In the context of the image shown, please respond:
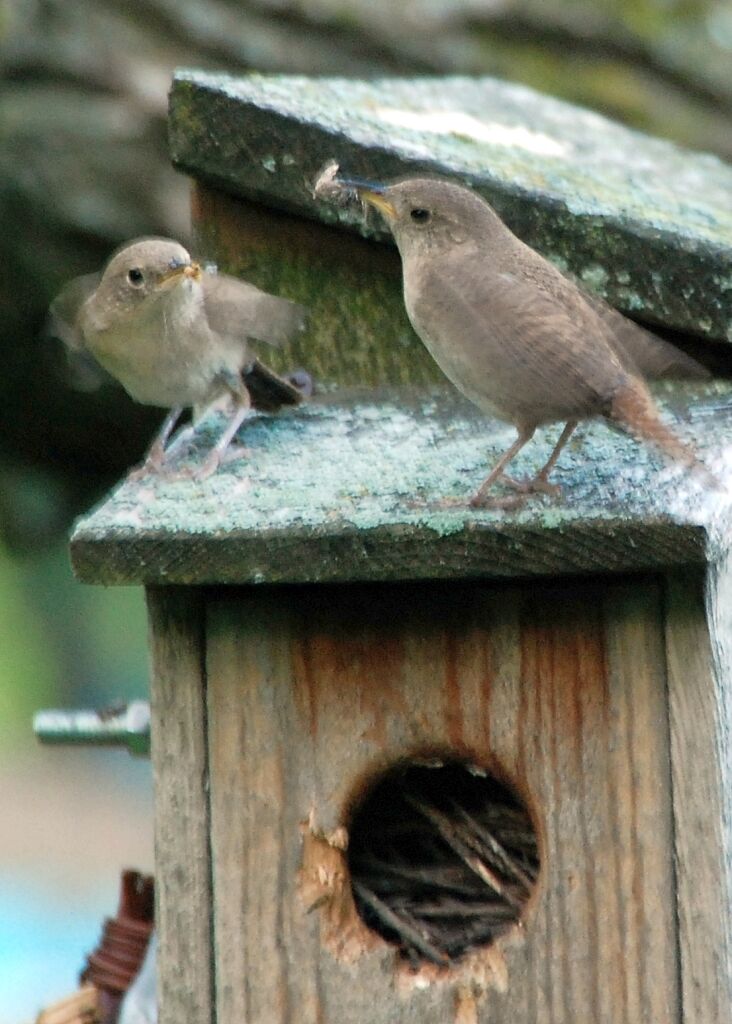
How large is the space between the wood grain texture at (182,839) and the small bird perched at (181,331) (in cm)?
47

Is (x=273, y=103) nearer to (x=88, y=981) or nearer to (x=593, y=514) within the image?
(x=593, y=514)

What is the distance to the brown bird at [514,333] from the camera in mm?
2424

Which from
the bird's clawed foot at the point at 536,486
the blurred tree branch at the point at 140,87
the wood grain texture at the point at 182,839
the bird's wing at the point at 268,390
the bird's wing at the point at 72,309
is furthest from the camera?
the blurred tree branch at the point at 140,87

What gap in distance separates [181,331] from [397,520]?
3.56 ft

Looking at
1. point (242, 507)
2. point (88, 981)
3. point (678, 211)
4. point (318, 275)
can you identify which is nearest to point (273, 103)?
point (318, 275)

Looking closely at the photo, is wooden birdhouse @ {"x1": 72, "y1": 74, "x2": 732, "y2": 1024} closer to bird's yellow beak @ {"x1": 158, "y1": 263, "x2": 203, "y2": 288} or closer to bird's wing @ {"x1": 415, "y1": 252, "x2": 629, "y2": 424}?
bird's wing @ {"x1": 415, "y1": 252, "x2": 629, "y2": 424}

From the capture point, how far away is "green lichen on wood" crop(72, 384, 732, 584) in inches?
88.0

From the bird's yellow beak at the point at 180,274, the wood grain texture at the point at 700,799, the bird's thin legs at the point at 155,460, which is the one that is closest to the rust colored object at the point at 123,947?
the bird's thin legs at the point at 155,460

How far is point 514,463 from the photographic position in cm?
258

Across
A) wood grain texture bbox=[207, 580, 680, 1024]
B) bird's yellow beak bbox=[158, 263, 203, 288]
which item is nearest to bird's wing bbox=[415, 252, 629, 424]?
wood grain texture bbox=[207, 580, 680, 1024]

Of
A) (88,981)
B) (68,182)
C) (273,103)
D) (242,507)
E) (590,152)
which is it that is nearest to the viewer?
(242,507)

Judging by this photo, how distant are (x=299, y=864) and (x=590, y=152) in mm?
1783

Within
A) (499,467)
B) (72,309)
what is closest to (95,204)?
(72,309)

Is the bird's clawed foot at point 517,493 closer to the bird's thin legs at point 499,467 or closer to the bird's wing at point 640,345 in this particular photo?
the bird's thin legs at point 499,467
